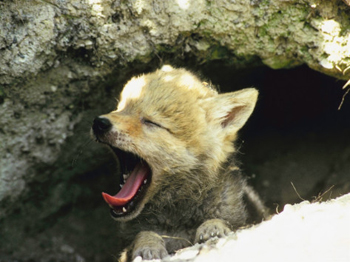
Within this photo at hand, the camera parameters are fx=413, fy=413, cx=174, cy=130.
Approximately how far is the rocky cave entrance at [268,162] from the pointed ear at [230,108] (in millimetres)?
799

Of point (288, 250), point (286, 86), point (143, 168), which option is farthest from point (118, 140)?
point (286, 86)

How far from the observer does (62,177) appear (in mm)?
4289

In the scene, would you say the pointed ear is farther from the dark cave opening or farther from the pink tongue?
the dark cave opening

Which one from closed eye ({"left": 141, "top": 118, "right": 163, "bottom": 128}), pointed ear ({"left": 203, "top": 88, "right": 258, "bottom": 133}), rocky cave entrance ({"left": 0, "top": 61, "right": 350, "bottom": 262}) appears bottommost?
rocky cave entrance ({"left": 0, "top": 61, "right": 350, "bottom": 262})

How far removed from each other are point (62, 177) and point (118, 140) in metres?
1.57

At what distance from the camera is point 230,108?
3379 mm

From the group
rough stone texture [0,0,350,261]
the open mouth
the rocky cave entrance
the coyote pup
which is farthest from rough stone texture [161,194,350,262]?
the rocky cave entrance

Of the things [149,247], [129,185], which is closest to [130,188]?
[129,185]

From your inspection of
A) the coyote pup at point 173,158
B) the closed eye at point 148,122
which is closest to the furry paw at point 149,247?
the coyote pup at point 173,158

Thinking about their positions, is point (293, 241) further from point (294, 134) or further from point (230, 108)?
point (294, 134)

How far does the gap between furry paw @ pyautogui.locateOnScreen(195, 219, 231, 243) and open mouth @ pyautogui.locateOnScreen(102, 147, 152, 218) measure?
553 millimetres

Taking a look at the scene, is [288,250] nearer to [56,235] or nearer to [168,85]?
[168,85]

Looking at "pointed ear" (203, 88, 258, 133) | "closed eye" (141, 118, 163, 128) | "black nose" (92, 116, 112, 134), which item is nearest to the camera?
"black nose" (92, 116, 112, 134)

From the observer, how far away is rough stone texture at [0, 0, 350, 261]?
3.35 m
